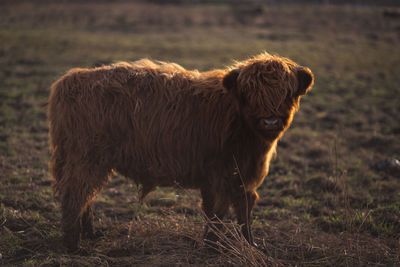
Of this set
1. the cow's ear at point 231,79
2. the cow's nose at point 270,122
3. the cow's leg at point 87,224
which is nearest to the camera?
the cow's nose at point 270,122

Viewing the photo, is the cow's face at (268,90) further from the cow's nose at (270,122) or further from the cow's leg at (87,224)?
the cow's leg at (87,224)

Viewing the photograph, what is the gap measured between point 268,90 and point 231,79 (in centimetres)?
38

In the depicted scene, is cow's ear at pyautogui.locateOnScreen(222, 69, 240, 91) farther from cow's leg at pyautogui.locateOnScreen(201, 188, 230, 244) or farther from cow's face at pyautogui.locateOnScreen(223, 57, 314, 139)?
cow's leg at pyautogui.locateOnScreen(201, 188, 230, 244)

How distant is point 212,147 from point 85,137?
4.25 ft

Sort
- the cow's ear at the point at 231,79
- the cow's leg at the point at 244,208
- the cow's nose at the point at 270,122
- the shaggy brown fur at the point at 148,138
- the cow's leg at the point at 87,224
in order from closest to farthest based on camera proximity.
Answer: the cow's nose at the point at 270,122 < the cow's ear at the point at 231,79 < the shaggy brown fur at the point at 148,138 < the cow's leg at the point at 244,208 < the cow's leg at the point at 87,224

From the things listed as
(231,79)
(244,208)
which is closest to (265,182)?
(244,208)

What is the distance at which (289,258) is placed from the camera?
12.1ft

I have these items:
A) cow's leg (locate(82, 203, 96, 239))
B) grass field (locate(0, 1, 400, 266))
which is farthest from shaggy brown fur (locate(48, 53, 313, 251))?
grass field (locate(0, 1, 400, 266))

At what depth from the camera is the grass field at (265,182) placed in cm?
368

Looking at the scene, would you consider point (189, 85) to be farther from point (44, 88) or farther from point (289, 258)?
point (44, 88)

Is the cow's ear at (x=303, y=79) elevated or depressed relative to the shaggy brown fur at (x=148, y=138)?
elevated

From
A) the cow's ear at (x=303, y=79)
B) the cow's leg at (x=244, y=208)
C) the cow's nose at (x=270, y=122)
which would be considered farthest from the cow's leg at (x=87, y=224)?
the cow's ear at (x=303, y=79)

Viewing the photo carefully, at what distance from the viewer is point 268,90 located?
3.19 meters

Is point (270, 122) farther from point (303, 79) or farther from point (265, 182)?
point (265, 182)
